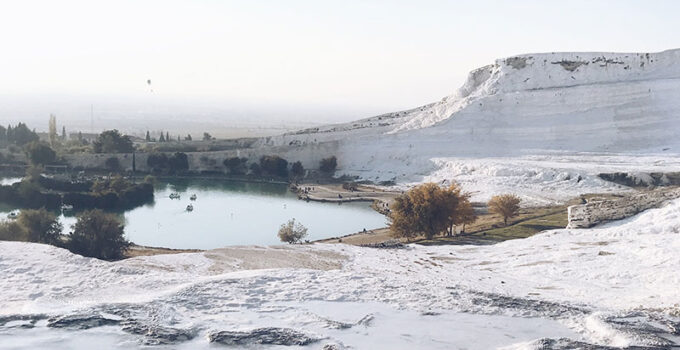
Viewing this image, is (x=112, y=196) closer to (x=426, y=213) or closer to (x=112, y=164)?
(x=112, y=164)

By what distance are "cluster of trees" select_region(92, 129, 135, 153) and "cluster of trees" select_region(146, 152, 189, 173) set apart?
484cm

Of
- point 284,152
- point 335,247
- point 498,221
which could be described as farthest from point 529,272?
point 284,152

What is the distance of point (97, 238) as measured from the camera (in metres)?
28.4

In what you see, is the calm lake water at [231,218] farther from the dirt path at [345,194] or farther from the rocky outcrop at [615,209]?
the rocky outcrop at [615,209]

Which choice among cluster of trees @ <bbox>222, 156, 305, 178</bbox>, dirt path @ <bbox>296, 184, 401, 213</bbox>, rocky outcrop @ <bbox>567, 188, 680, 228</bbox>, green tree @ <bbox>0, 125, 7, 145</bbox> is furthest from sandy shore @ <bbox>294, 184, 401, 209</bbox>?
green tree @ <bbox>0, 125, 7, 145</bbox>

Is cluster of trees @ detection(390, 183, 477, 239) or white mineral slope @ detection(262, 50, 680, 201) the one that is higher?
white mineral slope @ detection(262, 50, 680, 201)

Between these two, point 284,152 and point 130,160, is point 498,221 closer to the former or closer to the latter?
point 284,152

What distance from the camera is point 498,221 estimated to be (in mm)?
35594

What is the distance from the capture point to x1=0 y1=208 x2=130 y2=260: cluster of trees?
93.0 feet

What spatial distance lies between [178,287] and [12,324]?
169 inches

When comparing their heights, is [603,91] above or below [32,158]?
above

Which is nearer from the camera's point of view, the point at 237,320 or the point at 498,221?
the point at 237,320

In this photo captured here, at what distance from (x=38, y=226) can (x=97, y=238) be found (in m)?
3.71

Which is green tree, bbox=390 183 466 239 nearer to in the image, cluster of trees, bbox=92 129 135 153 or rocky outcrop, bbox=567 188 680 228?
rocky outcrop, bbox=567 188 680 228
